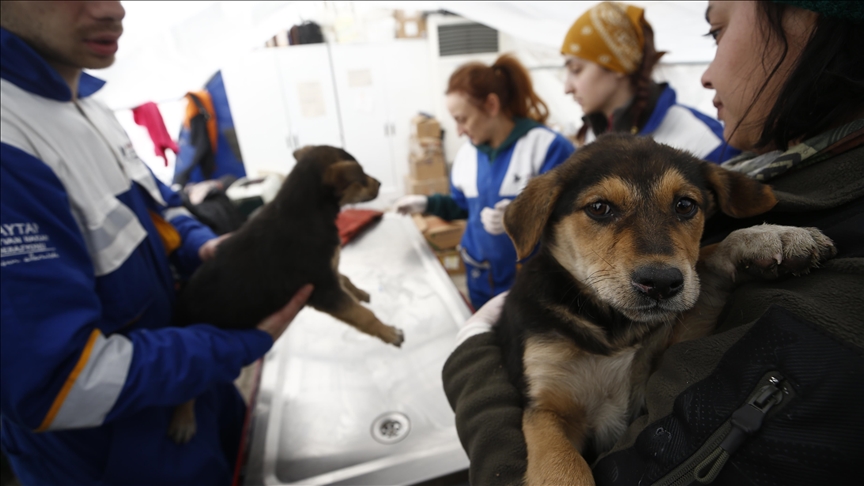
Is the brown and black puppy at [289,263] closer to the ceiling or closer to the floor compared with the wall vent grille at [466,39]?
closer to the floor

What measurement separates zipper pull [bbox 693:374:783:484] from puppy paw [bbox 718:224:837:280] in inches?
15.3

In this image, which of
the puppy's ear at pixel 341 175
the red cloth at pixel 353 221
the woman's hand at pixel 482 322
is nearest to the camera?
the woman's hand at pixel 482 322

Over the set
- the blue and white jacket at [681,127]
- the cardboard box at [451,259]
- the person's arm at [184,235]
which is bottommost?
the cardboard box at [451,259]

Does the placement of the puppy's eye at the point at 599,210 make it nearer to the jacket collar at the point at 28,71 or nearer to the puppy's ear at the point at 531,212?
the puppy's ear at the point at 531,212

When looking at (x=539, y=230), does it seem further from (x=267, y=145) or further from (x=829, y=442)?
(x=267, y=145)

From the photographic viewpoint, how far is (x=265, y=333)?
1835 mm

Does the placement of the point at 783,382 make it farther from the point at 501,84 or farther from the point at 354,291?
the point at 501,84

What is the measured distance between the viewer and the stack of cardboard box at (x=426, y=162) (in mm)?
7223

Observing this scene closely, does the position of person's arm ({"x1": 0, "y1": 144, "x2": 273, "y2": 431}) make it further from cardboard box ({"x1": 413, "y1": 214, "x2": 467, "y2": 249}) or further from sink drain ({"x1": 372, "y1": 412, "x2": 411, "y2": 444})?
cardboard box ({"x1": 413, "y1": 214, "x2": 467, "y2": 249})

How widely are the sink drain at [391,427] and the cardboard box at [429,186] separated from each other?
538 centimetres

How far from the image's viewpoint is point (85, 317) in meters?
1.20

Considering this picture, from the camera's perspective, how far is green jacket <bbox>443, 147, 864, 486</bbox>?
577mm

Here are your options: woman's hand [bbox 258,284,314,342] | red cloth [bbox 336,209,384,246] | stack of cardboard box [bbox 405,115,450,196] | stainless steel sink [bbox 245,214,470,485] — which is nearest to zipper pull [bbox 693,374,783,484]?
stainless steel sink [bbox 245,214,470,485]

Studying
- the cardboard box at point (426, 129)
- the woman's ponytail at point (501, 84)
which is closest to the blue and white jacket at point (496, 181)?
the woman's ponytail at point (501, 84)
